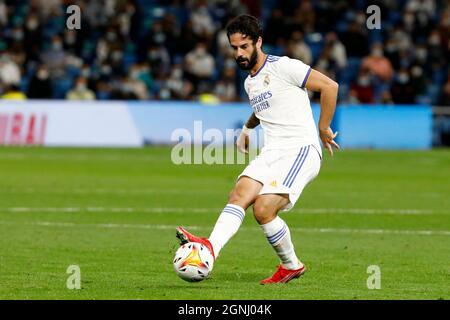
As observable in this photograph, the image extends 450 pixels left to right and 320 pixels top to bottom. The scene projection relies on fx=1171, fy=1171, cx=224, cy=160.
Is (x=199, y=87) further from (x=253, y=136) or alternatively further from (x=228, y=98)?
(x=253, y=136)

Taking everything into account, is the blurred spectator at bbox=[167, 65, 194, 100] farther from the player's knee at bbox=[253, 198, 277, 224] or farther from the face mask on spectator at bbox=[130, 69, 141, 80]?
the player's knee at bbox=[253, 198, 277, 224]

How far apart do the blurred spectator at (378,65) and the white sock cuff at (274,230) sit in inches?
934

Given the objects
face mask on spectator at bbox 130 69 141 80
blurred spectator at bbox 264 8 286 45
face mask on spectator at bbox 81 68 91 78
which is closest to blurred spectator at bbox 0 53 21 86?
face mask on spectator at bbox 81 68 91 78

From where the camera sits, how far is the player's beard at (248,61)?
9.88m

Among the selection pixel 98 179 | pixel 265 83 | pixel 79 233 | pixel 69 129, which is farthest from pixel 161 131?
pixel 265 83

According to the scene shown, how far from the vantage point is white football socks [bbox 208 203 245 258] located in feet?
30.9

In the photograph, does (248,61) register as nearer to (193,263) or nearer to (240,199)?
(240,199)

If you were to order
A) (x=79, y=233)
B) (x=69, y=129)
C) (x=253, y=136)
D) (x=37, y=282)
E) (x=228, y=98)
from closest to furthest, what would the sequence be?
(x=37, y=282)
(x=79, y=233)
(x=253, y=136)
(x=69, y=129)
(x=228, y=98)

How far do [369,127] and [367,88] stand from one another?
2.03 meters

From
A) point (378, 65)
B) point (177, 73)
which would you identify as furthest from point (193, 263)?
point (378, 65)

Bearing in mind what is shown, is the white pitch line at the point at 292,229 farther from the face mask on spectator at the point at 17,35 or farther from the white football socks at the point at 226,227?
the face mask on spectator at the point at 17,35

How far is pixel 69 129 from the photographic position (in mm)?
30125

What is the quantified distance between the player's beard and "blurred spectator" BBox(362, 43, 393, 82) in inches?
927

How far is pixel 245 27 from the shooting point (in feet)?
32.0
